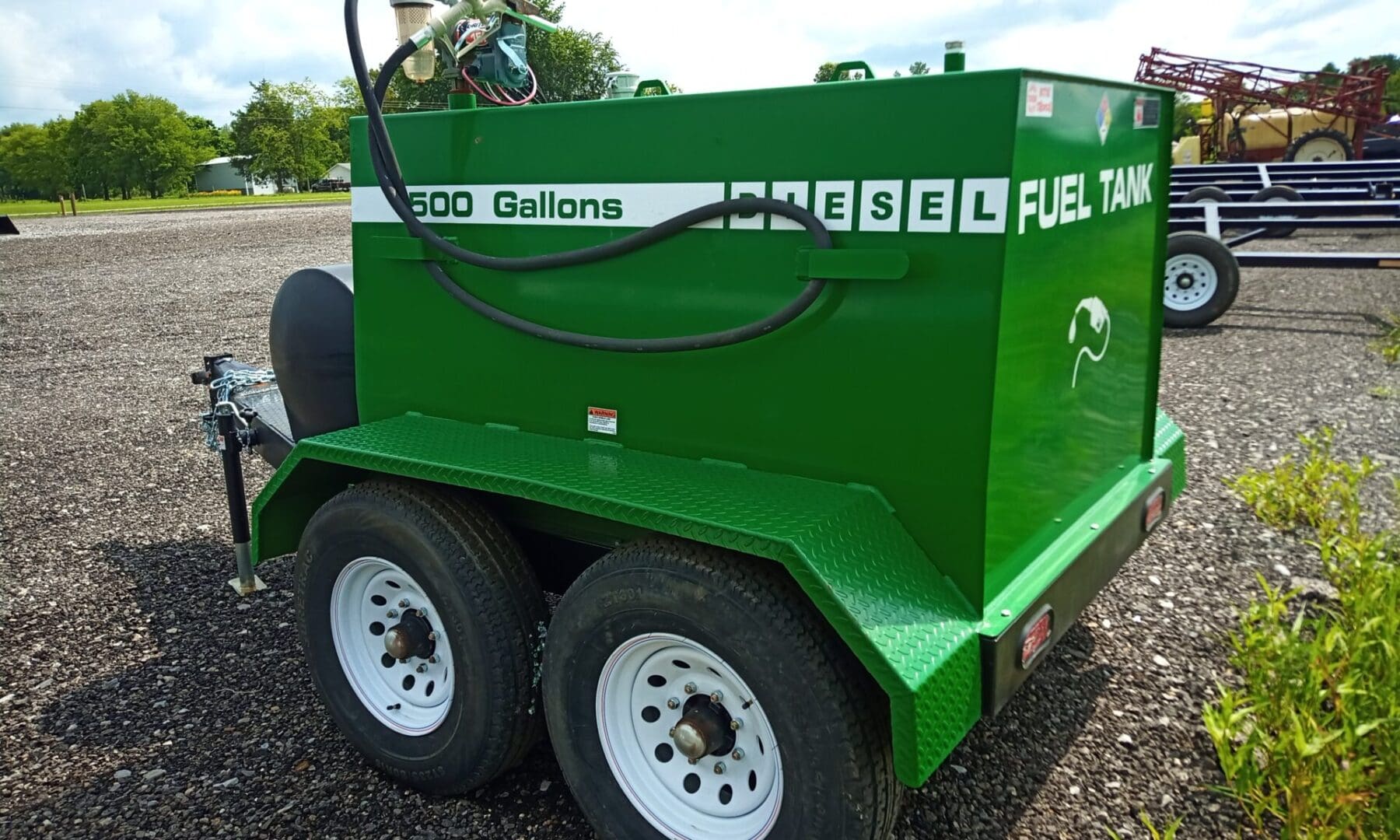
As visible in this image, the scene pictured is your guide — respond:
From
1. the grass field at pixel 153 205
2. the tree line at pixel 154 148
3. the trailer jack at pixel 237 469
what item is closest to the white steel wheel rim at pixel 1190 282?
the trailer jack at pixel 237 469

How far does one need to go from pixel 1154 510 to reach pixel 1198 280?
19.1 ft

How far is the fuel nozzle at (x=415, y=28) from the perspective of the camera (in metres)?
2.70

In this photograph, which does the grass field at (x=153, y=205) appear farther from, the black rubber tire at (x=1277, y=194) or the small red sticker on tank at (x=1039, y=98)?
the small red sticker on tank at (x=1039, y=98)

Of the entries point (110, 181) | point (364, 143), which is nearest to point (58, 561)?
point (364, 143)

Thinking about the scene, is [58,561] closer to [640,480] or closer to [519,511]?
[519,511]

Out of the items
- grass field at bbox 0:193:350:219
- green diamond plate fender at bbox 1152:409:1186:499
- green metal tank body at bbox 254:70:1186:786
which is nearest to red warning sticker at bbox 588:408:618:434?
green metal tank body at bbox 254:70:1186:786

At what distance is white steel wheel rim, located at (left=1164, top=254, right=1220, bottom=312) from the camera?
7.98m

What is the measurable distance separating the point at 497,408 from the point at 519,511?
0.29 metres

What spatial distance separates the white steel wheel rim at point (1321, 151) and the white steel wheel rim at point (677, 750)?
839 inches

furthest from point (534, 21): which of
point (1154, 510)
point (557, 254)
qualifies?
point (1154, 510)

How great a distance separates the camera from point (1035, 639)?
224 cm

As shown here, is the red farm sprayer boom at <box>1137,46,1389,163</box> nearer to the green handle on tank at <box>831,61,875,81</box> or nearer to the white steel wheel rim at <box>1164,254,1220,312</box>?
the white steel wheel rim at <box>1164,254,1220,312</box>

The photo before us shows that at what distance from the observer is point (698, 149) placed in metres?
2.27

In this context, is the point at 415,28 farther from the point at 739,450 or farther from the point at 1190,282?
the point at 1190,282
